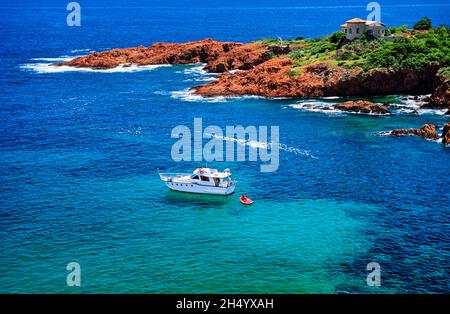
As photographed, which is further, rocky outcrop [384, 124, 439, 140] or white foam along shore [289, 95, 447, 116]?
white foam along shore [289, 95, 447, 116]

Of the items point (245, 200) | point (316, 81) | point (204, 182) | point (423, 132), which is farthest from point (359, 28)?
point (245, 200)

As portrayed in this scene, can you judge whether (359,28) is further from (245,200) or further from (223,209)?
(223,209)

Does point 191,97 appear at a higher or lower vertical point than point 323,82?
lower

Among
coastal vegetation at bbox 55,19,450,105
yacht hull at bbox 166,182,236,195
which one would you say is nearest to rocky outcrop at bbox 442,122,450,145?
coastal vegetation at bbox 55,19,450,105

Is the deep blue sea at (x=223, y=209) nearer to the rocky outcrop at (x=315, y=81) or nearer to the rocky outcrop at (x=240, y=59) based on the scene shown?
the rocky outcrop at (x=315, y=81)

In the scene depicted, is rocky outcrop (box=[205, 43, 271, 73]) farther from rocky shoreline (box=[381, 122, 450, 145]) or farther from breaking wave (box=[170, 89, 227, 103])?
rocky shoreline (box=[381, 122, 450, 145])

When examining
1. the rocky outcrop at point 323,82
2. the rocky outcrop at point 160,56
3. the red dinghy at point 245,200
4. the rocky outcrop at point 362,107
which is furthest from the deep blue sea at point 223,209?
the rocky outcrop at point 160,56
